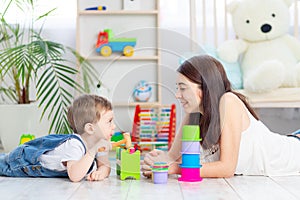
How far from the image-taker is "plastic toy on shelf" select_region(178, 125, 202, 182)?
61.4 inches

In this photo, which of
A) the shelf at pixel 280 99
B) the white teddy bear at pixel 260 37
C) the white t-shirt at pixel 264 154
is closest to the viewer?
the white t-shirt at pixel 264 154

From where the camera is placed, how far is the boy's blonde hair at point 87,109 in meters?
1.62

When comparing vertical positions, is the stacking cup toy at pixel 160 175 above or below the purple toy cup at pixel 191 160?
below

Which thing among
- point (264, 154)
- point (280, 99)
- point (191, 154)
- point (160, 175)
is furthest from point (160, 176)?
point (280, 99)

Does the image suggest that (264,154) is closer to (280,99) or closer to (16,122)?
(280,99)

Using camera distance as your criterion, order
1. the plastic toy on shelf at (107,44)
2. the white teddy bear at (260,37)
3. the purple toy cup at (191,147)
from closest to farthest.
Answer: the purple toy cup at (191,147) → the white teddy bear at (260,37) → the plastic toy on shelf at (107,44)

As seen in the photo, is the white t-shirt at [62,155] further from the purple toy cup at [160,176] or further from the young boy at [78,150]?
the purple toy cup at [160,176]

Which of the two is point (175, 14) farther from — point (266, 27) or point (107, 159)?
point (107, 159)

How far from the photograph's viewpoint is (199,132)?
1.62 metres

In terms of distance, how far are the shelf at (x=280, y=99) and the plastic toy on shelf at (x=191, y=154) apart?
3.44 ft

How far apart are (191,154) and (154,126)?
34.1 inches

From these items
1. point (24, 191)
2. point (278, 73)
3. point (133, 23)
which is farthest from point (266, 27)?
point (24, 191)

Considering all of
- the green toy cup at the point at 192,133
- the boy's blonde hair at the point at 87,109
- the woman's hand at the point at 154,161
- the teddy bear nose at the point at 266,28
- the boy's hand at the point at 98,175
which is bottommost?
the boy's hand at the point at 98,175

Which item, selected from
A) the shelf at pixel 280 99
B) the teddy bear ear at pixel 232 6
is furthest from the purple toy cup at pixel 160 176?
the teddy bear ear at pixel 232 6
